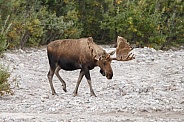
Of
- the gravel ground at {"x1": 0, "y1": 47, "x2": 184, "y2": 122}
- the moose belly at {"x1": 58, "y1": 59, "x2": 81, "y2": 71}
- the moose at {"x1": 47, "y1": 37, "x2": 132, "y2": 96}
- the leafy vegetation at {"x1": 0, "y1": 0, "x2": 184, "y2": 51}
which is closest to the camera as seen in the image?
the gravel ground at {"x1": 0, "y1": 47, "x2": 184, "y2": 122}

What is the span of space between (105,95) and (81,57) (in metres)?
1.03

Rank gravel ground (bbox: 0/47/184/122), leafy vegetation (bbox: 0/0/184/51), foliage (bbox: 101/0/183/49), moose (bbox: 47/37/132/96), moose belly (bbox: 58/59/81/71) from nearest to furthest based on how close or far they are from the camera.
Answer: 1. gravel ground (bbox: 0/47/184/122)
2. moose (bbox: 47/37/132/96)
3. moose belly (bbox: 58/59/81/71)
4. leafy vegetation (bbox: 0/0/184/51)
5. foliage (bbox: 101/0/183/49)

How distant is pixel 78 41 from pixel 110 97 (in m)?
1.41

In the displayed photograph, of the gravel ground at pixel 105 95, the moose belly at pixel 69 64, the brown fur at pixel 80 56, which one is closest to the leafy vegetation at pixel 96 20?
the gravel ground at pixel 105 95

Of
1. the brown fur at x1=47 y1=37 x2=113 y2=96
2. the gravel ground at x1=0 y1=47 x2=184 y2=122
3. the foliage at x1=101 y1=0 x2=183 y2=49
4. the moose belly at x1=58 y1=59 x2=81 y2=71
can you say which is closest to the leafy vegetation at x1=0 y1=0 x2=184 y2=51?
the foliage at x1=101 y1=0 x2=183 y2=49

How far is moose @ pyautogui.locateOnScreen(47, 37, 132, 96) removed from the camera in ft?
46.0

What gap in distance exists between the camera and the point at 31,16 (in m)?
23.0

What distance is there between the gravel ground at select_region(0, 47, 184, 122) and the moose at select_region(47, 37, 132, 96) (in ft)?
1.85

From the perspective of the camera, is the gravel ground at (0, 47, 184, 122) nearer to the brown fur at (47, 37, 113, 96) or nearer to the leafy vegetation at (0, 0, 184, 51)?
the brown fur at (47, 37, 113, 96)

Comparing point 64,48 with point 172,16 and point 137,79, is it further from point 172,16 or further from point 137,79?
point 172,16

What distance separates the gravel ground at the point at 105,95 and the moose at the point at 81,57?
563 mm

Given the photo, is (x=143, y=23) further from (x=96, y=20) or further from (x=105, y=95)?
(x=105, y=95)

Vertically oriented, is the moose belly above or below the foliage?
above

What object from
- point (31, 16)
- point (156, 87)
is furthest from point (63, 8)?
point (156, 87)
